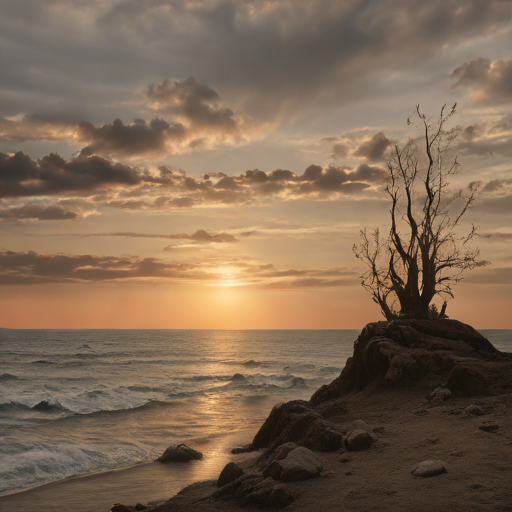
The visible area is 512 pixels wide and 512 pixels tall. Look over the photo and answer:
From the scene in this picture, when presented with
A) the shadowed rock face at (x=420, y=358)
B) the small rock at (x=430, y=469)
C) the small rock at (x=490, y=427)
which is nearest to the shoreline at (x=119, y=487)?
the shadowed rock face at (x=420, y=358)

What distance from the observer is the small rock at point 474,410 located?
337 inches

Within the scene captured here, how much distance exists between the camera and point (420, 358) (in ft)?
38.8

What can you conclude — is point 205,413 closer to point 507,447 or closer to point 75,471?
point 75,471

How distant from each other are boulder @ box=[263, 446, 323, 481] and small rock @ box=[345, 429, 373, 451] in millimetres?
1143

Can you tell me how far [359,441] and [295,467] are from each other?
165 cm

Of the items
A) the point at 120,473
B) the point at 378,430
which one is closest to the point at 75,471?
the point at 120,473

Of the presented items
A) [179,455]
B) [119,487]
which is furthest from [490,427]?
[179,455]

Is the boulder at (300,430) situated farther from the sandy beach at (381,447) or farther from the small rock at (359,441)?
the small rock at (359,441)

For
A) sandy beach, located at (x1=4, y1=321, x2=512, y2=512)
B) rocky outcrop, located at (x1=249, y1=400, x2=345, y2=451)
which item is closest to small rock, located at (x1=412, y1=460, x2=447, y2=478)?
sandy beach, located at (x1=4, y1=321, x2=512, y2=512)

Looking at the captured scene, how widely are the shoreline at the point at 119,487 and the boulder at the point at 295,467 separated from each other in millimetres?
3892

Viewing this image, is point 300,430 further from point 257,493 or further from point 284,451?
point 257,493

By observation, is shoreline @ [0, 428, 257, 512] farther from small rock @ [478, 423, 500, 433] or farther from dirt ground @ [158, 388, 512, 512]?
small rock @ [478, 423, 500, 433]

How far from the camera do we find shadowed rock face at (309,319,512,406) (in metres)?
10.4

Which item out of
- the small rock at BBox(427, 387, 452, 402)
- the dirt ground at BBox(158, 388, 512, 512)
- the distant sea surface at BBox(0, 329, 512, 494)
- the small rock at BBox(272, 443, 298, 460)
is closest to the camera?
the dirt ground at BBox(158, 388, 512, 512)
